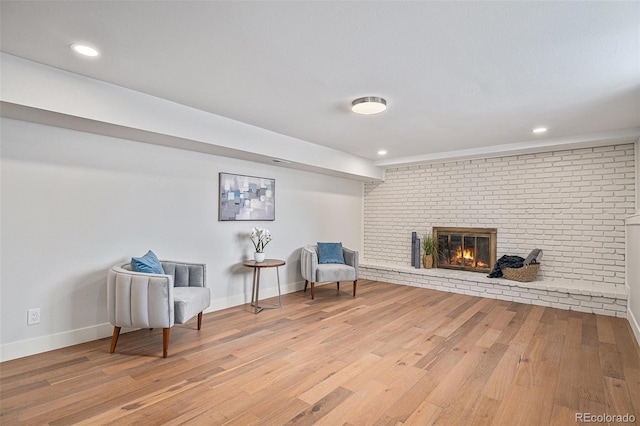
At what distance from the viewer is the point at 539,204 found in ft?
16.5

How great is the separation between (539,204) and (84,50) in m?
5.80

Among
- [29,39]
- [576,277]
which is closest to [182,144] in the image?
[29,39]

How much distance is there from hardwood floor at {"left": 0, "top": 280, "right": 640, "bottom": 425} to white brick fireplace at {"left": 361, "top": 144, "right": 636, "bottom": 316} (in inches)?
31.2

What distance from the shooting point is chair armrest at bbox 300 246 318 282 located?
4.84m

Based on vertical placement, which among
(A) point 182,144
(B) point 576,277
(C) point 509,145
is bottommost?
(B) point 576,277

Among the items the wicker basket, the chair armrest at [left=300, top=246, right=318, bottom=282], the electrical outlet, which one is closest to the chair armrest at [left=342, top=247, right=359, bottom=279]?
the chair armrest at [left=300, top=246, right=318, bottom=282]

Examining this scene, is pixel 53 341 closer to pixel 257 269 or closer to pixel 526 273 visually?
pixel 257 269

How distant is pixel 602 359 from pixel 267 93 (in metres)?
3.79

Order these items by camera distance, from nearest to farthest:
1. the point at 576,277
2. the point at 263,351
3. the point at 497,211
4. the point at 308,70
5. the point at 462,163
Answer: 1. the point at 308,70
2. the point at 263,351
3. the point at 576,277
4. the point at 497,211
5. the point at 462,163

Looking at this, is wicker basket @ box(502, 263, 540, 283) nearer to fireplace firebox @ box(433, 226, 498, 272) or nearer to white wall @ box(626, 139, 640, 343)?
fireplace firebox @ box(433, 226, 498, 272)

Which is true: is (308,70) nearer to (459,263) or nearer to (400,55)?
(400,55)

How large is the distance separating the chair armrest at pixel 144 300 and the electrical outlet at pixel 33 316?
0.70 metres

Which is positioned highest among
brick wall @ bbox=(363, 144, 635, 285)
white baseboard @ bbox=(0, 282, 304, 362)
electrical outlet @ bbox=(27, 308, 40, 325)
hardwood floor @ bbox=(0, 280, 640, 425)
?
brick wall @ bbox=(363, 144, 635, 285)

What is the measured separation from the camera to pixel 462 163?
582 cm
